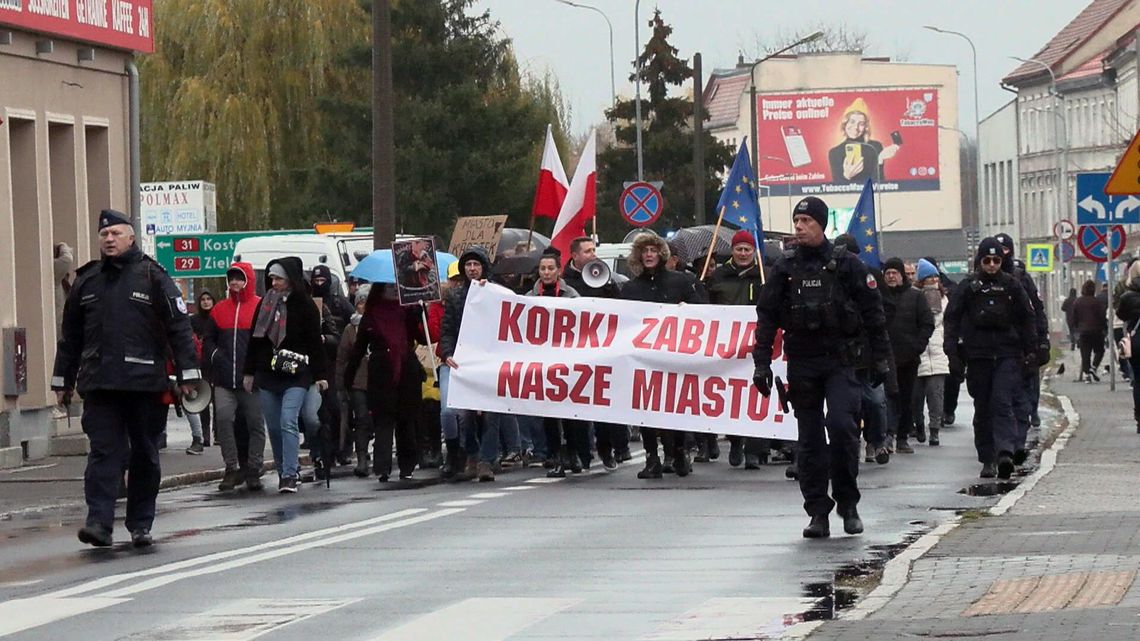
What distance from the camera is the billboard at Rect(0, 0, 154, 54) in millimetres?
25500

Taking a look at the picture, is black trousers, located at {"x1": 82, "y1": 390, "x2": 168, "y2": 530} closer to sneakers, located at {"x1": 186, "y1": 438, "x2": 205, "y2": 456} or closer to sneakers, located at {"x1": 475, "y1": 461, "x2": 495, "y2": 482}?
sneakers, located at {"x1": 475, "y1": 461, "x2": 495, "y2": 482}

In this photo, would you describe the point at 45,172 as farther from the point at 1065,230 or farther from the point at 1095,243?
the point at 1065,230

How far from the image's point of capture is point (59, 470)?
23172mm

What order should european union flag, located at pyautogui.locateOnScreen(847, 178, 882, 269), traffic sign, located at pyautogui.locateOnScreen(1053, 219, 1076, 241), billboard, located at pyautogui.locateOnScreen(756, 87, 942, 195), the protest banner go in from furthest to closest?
1. billboard, located at pyautogui.locateOnScreen(756, 87, 942, 195)
2. traffic sign, located at pyautogui.locateOnScreen(1053, 219, 1076, 241)
3. the protest banner
4. european union flag, located at pyautogui.locateOnScreen(847, 178, 882, 269)

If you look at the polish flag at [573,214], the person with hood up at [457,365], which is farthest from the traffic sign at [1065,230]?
the person with hood up at [457,365]

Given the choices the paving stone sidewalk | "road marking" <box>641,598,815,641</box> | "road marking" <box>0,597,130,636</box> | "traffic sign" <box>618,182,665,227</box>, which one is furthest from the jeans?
"traffic sign" <box>618,182,665,227</box>

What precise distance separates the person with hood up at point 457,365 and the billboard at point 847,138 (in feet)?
369

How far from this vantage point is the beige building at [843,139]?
13325 centimetres

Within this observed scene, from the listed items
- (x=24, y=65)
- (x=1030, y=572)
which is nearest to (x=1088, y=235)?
(x=24, y=65)

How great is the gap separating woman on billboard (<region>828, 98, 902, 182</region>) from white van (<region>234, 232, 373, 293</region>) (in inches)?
3831

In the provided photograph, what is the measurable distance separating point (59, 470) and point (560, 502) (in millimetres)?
7290

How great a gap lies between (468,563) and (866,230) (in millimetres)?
15157

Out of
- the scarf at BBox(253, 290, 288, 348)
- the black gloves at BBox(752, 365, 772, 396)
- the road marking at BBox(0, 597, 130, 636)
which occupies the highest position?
the scarf at BBox(253, 290, 288, 348)

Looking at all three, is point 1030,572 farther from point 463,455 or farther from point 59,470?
point 59,470
